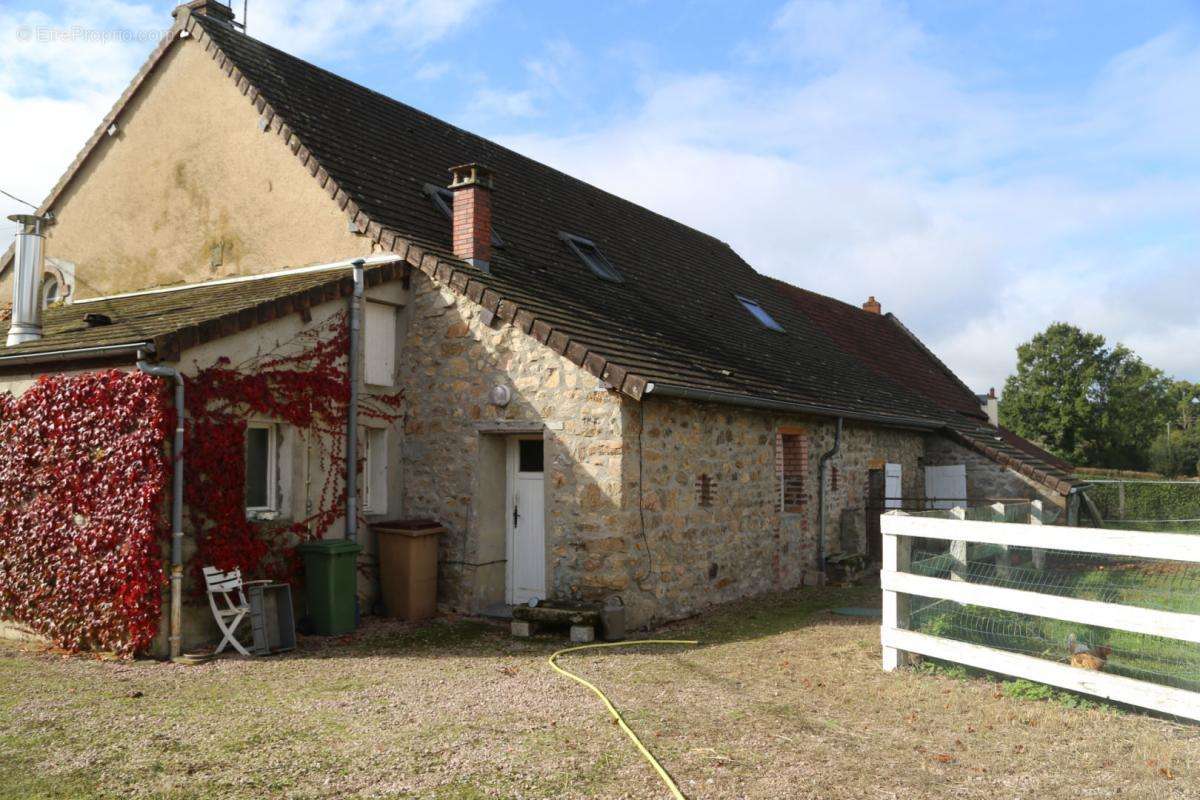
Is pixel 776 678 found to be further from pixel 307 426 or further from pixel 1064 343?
pixel 1064 343

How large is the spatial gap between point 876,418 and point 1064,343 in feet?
153

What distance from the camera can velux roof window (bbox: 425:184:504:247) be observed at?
12.8 meters

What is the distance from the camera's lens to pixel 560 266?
44.2 ft

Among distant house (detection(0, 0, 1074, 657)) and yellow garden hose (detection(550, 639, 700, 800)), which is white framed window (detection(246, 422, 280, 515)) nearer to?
distant house (detection(0, 0, 1074, 657))

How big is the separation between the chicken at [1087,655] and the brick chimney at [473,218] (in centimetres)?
755

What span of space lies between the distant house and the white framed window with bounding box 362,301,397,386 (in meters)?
0.04

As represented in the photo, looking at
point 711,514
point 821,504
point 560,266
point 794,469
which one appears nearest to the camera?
point 711,514

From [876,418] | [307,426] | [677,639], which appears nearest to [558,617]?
[677,639]

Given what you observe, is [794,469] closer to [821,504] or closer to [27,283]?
[821,504]

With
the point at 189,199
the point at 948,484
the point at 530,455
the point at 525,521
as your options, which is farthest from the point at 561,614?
the point at 948,484

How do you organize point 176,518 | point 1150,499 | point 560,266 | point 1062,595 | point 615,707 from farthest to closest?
point 1150,499 < point 560,266 < point 176,518 < point 1062,595 < point 615,707

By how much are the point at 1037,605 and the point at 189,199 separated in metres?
11.7

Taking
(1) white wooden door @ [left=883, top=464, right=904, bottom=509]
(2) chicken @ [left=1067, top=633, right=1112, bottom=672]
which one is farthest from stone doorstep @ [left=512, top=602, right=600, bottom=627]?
(1) white wooden door @ [left=883, top=464, right=904, bottom=509]

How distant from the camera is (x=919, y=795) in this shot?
5.01 metres
